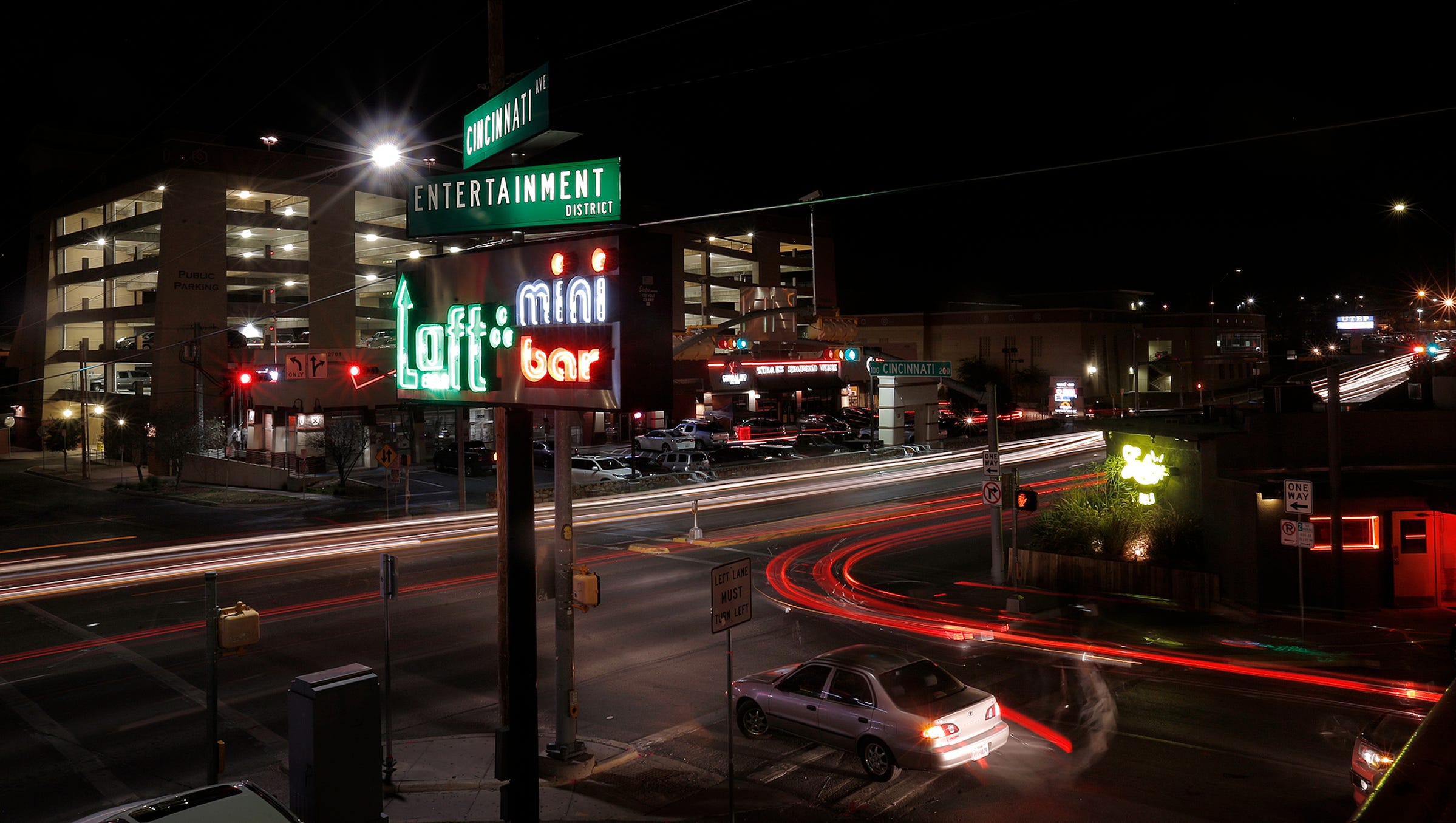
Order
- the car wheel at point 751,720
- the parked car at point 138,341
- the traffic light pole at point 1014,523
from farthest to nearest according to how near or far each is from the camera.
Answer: the parked car at point 138,341 → the traffic light pole at point 1014,523 → the car wheel at point 751,720

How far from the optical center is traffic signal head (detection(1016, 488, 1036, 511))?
20.7 metres

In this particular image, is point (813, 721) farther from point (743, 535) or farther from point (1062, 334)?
point (1062, 334)

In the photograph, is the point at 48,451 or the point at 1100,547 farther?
the point at 48,451

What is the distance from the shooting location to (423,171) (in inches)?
2196

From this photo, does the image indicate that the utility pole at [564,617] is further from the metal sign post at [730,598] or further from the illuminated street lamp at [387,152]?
the illuminated street lamp at [387,152]

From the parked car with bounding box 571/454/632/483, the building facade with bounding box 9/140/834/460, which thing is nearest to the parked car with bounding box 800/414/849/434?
the building facade with bounding box 9/140/834/460

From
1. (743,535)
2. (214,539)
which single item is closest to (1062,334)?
(743,535)

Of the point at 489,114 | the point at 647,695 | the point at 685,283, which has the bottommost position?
the point at 647,695

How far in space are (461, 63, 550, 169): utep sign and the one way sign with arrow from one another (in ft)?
48.5

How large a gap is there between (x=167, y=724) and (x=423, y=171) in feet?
160

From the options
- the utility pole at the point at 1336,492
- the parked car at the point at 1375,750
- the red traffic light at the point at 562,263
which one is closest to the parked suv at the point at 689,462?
the utility pole at the point at 1336,492

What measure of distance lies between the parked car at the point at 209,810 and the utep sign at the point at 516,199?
5.75m

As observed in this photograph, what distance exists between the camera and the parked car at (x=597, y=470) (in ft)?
128

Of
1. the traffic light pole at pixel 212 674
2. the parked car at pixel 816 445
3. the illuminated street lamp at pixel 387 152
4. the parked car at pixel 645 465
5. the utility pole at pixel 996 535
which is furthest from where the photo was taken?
the parked car at pixel 816 445
